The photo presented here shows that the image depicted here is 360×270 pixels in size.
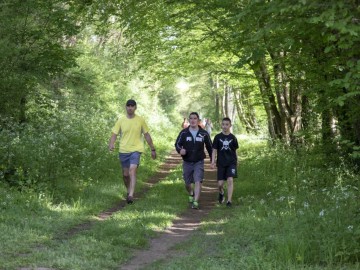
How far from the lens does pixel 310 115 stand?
1533cm

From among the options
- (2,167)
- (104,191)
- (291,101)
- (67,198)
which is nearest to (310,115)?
(291,101)

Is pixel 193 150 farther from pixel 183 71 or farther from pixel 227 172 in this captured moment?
pixel 183 71

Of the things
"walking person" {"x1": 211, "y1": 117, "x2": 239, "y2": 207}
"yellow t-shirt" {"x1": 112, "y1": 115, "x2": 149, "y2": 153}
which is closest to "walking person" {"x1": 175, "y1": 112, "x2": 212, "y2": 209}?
"walking person" {"x1": 211, "y1": 117, "x2": 239, "y2": 207}

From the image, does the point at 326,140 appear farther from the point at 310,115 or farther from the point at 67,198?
the point at 67,198

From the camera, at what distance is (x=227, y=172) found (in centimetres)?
1130

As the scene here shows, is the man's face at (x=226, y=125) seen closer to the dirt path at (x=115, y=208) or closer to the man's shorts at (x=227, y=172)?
the man's shorts at (x=227, y=172)

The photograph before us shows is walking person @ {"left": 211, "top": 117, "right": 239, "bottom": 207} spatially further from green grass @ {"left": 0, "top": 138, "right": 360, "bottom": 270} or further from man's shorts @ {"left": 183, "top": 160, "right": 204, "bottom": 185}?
green grass @ {"left": 0, "top": 138, "right": 360, "bottom": 270}

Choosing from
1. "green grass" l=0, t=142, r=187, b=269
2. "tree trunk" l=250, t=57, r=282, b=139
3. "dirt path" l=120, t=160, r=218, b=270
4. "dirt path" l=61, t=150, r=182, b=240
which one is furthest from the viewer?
"tree trunk" l=250, t=57, r=282, b=139

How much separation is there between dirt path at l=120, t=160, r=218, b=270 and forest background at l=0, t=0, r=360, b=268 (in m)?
2.06

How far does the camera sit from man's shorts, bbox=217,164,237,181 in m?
11.2

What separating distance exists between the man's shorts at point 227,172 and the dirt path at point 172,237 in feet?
2.36

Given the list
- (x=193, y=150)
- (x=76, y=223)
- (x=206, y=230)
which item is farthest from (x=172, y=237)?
(x=193, y=150)

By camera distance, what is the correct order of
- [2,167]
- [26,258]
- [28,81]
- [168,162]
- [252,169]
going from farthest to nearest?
[168,162], [252,169], [28,81], [2,167], [26,258]

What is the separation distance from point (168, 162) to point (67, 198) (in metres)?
12.5
